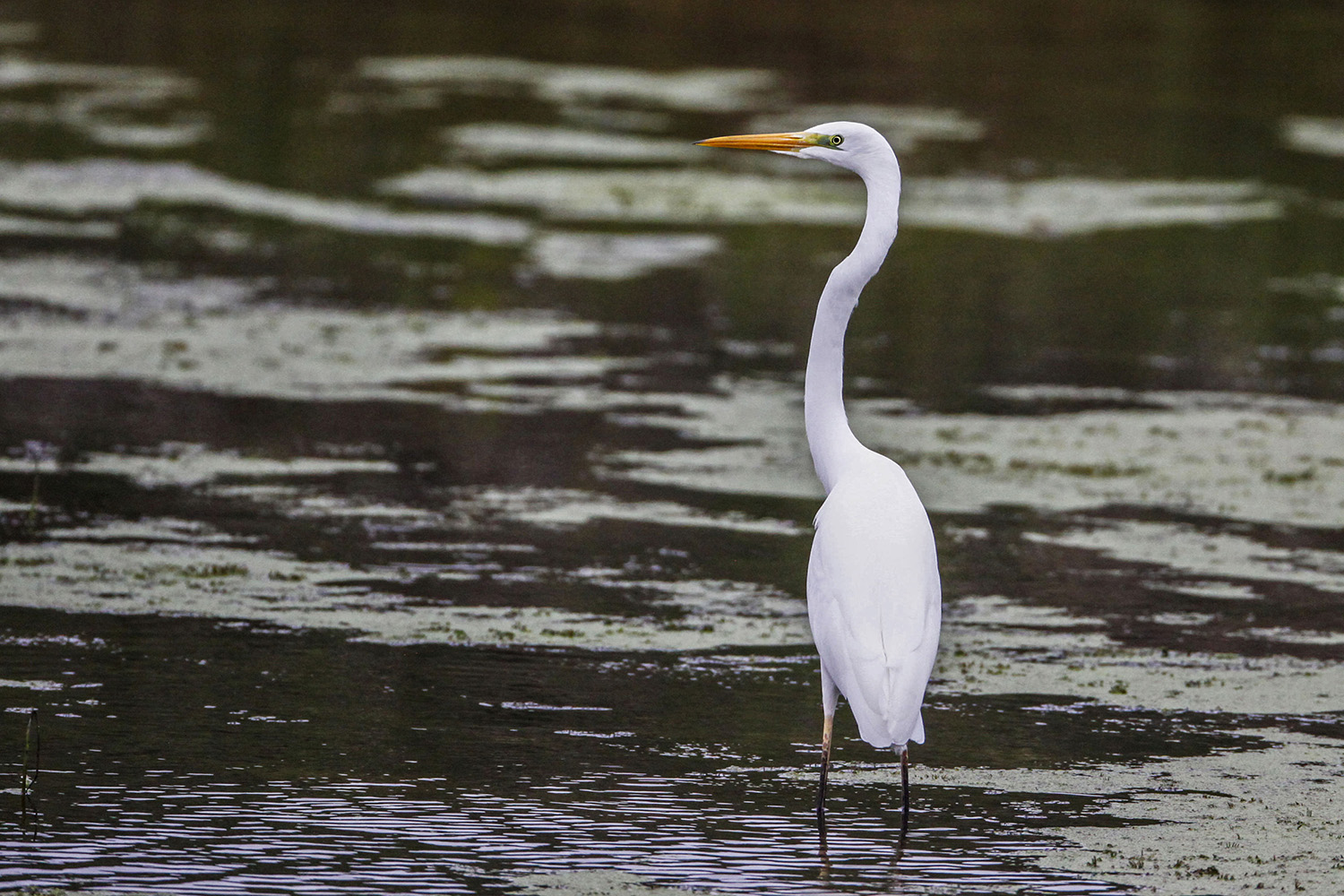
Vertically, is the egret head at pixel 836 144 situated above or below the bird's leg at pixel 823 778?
above

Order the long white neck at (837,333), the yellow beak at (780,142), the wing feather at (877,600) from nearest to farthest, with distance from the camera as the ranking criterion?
the wing feather at (877,600) < the long white neck at (837,333) < the yellow beak at (780,142)

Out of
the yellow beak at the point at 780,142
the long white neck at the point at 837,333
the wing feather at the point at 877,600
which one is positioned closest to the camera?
the wing feather at the point at 877,600

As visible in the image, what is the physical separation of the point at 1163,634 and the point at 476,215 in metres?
11.6

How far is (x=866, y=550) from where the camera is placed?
557 cm

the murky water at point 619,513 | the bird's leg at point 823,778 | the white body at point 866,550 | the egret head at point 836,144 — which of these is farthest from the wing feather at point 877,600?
the egret head at point 836,144

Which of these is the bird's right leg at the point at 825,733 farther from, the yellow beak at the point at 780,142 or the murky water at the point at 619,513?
the yellow beak at the point at 780,142

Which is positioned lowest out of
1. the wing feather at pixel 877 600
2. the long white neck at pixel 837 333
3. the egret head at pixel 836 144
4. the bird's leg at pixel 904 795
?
the bird's leg at pixel 904 795

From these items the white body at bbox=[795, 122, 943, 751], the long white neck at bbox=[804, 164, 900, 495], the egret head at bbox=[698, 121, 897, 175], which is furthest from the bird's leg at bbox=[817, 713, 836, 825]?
the egret head at bbox=[698, 121, 897, 175]

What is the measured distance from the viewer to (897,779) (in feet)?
19.2

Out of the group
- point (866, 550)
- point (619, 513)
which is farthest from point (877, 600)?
point (619, 513)

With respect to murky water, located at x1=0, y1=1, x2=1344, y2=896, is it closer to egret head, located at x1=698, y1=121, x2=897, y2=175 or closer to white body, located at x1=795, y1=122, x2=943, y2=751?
white body, located at x1=795, y1=122, x2=943, y2=751

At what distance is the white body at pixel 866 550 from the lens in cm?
525

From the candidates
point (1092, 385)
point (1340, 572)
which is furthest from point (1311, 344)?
point (1340, 572)

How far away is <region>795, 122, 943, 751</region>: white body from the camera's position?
5254 millimetres
